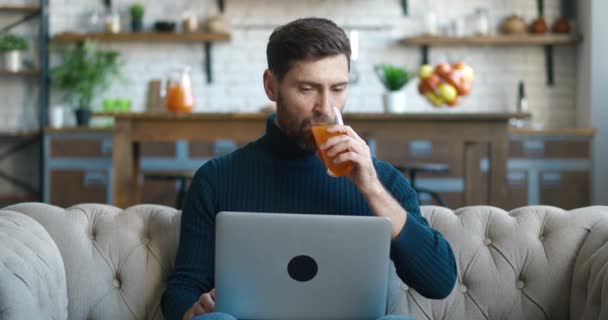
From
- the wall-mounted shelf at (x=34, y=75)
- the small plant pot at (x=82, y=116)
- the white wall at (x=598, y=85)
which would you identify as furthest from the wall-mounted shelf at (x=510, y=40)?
the wall-mounted shelf at (x=34, y=75)

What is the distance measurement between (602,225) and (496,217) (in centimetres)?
24

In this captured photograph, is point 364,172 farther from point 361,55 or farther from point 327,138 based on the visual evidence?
point 361,55

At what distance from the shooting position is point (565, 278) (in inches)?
74.4

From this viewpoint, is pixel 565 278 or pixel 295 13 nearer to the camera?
pixel 565 278

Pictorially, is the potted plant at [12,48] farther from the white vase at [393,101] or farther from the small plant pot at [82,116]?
the white vase at [393,101]

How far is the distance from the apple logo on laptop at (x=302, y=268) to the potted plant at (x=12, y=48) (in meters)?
5.06

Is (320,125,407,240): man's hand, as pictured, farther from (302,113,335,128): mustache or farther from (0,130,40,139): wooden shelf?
(0,130,40,139): wooden shelf

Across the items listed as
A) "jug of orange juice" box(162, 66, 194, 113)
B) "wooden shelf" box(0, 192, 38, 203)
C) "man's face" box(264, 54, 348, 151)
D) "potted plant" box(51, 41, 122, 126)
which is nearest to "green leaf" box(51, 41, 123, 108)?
"potted plant" box(51, 41, 122, 126)

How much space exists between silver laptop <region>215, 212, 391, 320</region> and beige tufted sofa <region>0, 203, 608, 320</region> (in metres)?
0.46

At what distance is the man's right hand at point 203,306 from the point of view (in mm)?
1546

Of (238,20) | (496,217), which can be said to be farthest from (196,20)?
(496,217)

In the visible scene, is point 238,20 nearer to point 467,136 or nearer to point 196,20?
point 196,20

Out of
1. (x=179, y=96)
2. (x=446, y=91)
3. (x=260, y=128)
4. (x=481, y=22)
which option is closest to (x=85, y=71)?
(x=179, y=96)

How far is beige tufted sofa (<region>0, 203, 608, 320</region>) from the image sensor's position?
1871mm
